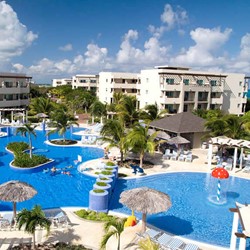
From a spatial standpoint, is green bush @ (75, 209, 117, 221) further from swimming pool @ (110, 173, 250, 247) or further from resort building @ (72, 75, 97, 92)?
resort building @ (72, 75, 97, 92)

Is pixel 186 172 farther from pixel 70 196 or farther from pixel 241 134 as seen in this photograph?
pixel 70 196

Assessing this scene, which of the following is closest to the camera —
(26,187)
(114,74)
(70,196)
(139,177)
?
(26,187)

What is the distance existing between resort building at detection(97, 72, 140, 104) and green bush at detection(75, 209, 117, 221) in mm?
46112

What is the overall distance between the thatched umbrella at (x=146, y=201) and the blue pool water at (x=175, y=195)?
2.45 m

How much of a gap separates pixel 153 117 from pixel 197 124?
718 centimetres

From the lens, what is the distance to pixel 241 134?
27141 mm

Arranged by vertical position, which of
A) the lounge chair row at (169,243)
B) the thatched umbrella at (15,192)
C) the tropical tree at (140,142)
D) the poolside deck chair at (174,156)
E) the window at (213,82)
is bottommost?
the lounge chair row at (169,243)

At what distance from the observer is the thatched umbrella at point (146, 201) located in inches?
491

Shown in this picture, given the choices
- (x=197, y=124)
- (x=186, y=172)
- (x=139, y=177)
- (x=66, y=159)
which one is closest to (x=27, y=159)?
(x=66, y=159)

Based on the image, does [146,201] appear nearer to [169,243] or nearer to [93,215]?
[169,243]

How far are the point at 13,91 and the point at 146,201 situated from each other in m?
45.3

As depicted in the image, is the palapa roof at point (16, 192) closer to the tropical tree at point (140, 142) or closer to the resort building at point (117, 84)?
the tropical tree at point (140, 142)

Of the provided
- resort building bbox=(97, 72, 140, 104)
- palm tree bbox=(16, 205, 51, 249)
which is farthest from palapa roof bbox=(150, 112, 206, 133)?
resort building bbox=(97, 72, 140, 104)

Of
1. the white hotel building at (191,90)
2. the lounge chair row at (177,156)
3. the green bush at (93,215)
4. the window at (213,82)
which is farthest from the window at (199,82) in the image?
the green bush at (93,215)
